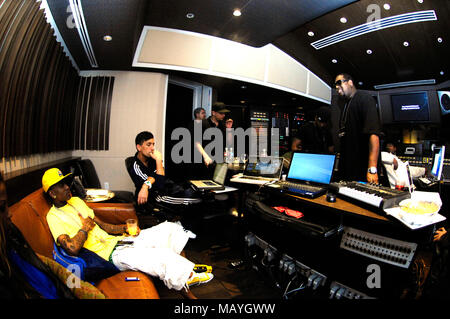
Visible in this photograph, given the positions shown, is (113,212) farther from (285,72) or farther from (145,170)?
(285,72)

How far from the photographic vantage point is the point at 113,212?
225cm

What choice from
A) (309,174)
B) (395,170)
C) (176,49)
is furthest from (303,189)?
(176,49)

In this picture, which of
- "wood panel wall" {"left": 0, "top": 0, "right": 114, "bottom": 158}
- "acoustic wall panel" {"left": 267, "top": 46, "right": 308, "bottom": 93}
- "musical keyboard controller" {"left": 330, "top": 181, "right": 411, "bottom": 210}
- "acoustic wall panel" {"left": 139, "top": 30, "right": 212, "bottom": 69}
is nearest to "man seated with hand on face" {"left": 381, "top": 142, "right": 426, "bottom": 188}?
"musical keyboard controller" {"left": 330, "top": 181, "right": 411, "bottom": 210}

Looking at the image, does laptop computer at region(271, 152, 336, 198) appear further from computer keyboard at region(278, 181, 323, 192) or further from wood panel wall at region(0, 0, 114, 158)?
wood panel wall at region(0, 0, 114, 158)

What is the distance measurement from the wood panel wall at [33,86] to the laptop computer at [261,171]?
2.16 metres

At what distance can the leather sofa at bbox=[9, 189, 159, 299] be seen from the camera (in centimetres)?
128

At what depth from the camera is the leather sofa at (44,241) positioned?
1282 millimetres

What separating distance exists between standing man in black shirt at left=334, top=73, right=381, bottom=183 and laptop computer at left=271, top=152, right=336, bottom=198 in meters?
0.54

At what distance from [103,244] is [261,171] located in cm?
172

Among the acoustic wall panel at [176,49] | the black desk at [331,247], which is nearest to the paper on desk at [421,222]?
the black desk at [331,247]

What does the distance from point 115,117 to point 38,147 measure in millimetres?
1970

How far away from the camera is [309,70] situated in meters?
5.15
